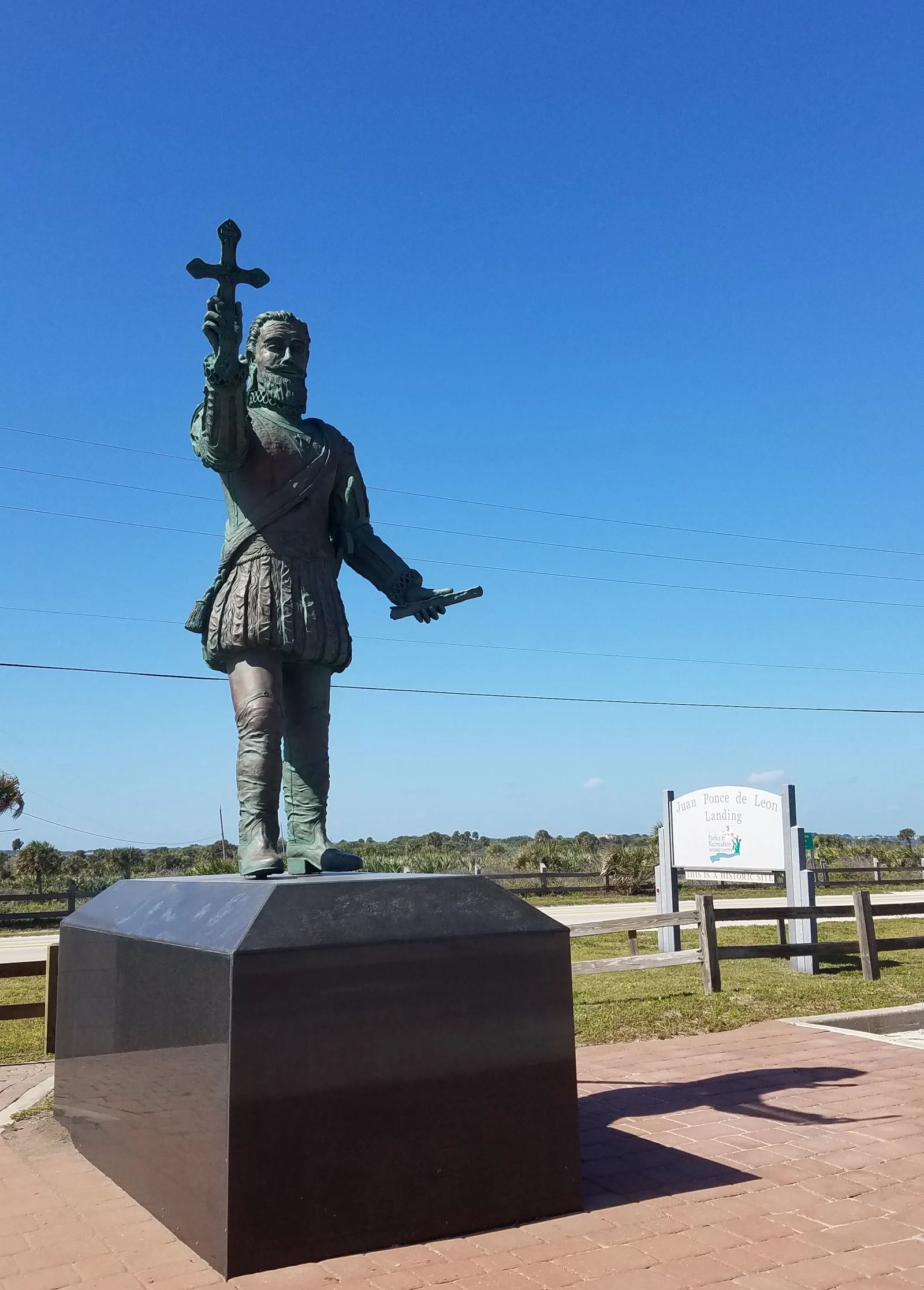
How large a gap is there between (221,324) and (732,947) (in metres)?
8.37

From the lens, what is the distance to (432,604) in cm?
532

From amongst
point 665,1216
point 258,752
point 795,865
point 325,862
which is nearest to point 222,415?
point 258,752

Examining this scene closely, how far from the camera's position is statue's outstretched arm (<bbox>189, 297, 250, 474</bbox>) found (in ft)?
14.6

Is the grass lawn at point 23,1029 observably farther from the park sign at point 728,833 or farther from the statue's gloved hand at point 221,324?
the park sign at point 728,833

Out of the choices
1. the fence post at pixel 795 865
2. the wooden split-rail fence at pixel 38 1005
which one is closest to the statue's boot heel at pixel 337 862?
the wooden split-rail fence at pixel 38 1005

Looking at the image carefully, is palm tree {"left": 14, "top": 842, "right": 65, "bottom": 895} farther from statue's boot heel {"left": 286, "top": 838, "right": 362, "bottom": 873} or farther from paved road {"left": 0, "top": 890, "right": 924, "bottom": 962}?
statue's boot heel {"left": 286, "top": 838, "right": 362, "bottom": 873}

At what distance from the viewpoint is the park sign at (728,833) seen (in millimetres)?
12289

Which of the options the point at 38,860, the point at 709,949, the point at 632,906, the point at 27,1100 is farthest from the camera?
the point at 38,860

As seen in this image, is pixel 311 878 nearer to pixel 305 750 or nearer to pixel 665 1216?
pixel 305 750

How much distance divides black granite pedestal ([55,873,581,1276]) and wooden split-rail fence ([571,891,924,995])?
201 inches

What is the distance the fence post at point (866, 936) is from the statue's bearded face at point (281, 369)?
8039 mm

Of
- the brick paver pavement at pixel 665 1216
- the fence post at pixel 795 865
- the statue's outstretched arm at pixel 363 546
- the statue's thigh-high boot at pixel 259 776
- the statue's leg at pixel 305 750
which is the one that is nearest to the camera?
the brick paver pavement at pixel 665 1216

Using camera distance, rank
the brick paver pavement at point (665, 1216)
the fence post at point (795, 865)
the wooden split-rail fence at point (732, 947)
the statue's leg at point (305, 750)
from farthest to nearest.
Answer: the fence post at point (795, 865) < the wooden split-rail fence at point (732, 947) < the statue's leg at point (305, 750) < the brick paver pavement at point (665, 1216)

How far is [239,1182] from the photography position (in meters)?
3.40
